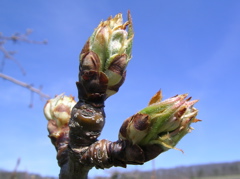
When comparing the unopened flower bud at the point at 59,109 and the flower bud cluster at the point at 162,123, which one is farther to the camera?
the unopened flower bud at the point at 59,109

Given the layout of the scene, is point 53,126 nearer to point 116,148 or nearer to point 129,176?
point 116,148

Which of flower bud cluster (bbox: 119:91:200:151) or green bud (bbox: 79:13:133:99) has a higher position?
green bud (bbox: 79:13:133:99)

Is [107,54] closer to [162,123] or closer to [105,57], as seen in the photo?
[105,57]

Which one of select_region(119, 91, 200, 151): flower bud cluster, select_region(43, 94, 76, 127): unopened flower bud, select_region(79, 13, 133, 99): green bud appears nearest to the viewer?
select_region(119, 91, 200, 151): flower bud cluster

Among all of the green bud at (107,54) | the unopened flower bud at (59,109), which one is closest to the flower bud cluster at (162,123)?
the green bud at (107,54)

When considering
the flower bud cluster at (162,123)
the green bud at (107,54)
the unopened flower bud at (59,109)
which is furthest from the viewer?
the unopened flower bud at (59,109)

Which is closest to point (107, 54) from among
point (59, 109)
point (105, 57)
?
point (105, 57)

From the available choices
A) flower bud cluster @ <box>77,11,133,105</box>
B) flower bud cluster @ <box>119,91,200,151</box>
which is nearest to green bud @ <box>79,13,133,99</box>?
flower bud cluster @ <box>77,11,133,105</box>

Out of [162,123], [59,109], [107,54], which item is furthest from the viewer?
[59,109]

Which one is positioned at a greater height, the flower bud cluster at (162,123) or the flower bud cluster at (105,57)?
the flower bud cluster at (105,57)

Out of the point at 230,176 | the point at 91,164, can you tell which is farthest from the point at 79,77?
the point at 230,176

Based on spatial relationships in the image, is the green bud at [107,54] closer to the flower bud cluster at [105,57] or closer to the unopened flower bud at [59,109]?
the flower bud cluster at [105,57]

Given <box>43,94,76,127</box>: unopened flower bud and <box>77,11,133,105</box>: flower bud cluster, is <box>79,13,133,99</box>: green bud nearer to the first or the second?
<box>77,11,133,105</box>: flower bud cluster
